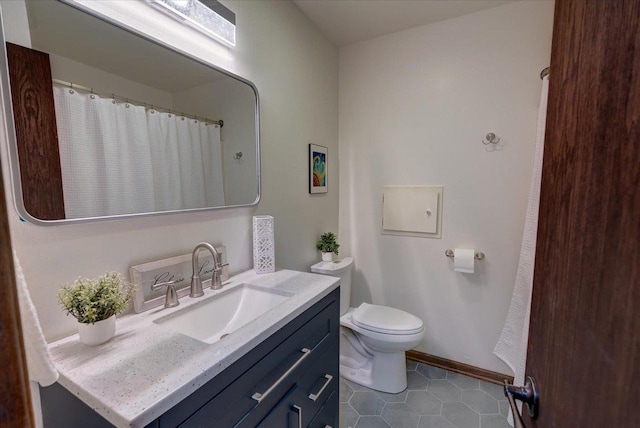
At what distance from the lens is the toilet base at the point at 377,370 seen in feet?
6.20

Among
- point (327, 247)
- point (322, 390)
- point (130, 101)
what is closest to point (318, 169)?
point (327, 247)

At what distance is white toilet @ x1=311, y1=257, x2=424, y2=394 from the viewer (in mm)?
1784

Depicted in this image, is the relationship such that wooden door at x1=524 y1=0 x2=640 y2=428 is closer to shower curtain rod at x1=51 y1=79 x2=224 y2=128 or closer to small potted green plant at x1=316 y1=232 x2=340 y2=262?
shower curtain rod at x1=51 y1=79 x2=224 y2=128

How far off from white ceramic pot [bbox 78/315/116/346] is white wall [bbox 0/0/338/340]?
0.40ft

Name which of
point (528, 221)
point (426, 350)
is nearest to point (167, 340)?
point (528, 221)

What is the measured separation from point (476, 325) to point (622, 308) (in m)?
1.97

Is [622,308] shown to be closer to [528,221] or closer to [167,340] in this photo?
[167,340]

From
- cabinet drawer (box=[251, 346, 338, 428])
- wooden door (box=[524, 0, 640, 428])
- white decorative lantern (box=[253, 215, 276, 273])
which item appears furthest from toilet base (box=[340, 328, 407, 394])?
wooden door (box=[524, 0, 640, 428])

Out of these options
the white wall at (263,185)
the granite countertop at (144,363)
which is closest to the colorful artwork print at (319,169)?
the white wall at (263,185)

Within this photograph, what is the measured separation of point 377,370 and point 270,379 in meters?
1.27

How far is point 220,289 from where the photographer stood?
4.03 feet

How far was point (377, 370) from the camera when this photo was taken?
1.92 meters

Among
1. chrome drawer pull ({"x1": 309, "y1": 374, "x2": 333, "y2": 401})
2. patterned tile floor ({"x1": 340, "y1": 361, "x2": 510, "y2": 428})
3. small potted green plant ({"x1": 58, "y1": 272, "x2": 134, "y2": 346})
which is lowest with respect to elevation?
patterned tile floor ({"x1": 340, "y1": 361, "x2": 510, "y2": 428})

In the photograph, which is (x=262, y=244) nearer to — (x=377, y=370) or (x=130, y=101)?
(x=130, y=101)
